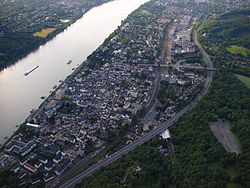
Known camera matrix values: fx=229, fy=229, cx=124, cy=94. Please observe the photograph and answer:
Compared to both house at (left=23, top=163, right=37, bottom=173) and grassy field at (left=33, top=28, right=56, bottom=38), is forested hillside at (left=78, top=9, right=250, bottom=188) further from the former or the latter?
grassy field at (left=33, top=28, right=56, bottom=38)

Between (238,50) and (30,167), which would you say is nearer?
(30,167)

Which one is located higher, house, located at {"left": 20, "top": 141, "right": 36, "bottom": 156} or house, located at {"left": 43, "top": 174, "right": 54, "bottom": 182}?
house, located at {"left": 20, "top": 141, "right": 36, "bottom": 156}

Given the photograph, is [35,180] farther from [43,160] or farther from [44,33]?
[44,33]

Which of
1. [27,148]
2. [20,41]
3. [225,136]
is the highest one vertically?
[20,41]

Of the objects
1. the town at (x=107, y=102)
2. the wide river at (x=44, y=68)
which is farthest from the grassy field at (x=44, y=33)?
the town at (x=107, y=102)

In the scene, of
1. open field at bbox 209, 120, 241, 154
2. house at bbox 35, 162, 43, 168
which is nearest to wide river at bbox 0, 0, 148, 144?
house at bbox 35, 162, 43, 168

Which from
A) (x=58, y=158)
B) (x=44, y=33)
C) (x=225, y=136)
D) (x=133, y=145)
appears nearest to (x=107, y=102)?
(x=133, y=145)
